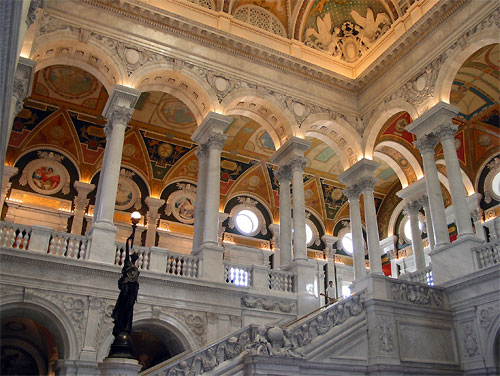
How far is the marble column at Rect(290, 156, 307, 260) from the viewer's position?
54.4 ft

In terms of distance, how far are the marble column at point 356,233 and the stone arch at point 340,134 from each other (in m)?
1.15

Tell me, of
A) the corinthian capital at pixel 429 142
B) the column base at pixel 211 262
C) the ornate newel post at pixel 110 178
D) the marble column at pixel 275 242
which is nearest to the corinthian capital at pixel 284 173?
the column base at pixel 211 262

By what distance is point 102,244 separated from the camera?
13.5 meters

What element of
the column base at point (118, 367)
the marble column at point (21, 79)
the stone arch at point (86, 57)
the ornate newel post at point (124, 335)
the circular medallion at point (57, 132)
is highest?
the circular medallion at point (57, 132)

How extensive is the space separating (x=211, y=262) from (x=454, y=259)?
683 cm

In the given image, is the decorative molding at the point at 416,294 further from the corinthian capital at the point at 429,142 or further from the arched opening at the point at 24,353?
the arched opening at the point at 24,353

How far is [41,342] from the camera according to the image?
666 inches

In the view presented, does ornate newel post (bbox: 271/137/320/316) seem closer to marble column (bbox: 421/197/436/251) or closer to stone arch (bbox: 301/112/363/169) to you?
stone arch (bbox: 301/112/363/169)

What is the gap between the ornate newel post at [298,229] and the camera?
15727 mm

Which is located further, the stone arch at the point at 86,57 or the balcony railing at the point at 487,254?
the stone arch at the point at 86,57

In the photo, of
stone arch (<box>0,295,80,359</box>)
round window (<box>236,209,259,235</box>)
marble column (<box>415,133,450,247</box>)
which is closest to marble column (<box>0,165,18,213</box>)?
stone arch (<box>0,295,80,359</box>)

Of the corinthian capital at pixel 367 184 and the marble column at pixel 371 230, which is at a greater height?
the corinthian capital at pixel 367 184

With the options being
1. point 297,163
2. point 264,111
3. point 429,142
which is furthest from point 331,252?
point 429,142

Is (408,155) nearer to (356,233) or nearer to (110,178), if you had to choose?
(356,233)
